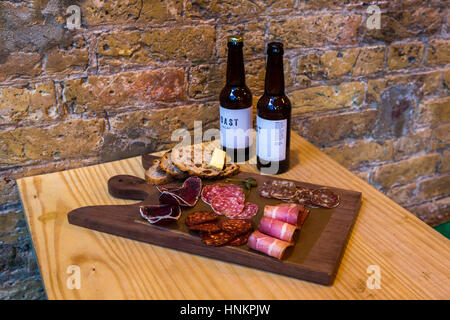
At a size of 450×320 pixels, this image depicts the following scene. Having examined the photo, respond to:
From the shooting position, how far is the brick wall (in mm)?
1196

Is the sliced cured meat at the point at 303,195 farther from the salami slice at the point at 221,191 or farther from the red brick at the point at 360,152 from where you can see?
the red brick at the point at 360,152

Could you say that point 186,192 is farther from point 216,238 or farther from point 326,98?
point 326,98

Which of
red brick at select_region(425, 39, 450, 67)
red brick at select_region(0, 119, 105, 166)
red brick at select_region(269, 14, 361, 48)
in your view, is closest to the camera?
red brick at select_region(0, 119, 105, 166)

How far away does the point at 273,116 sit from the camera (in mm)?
1128

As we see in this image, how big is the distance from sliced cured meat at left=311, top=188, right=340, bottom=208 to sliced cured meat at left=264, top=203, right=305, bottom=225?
0.30 ft

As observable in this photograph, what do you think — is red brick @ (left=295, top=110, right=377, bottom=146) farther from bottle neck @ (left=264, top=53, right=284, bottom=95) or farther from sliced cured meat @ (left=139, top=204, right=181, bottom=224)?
sliced cured meat @ (left=139, top=204, right=181, bottom=224)

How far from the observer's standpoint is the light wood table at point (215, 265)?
78 cm

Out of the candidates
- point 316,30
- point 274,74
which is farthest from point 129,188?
point 316,30

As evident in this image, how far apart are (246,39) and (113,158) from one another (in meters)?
0.57

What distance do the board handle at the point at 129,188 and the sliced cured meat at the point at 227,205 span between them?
180mm

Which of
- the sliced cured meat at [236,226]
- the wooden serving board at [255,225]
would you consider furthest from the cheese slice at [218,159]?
the sliced cured meat at [236,226]

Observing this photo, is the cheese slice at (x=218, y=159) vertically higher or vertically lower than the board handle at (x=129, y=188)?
higher

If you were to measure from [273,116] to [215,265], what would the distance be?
0.45 meters

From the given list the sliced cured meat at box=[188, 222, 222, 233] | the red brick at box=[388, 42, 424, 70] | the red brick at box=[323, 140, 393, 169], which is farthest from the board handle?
the red brick at box=[388, 42, 424, 70]
